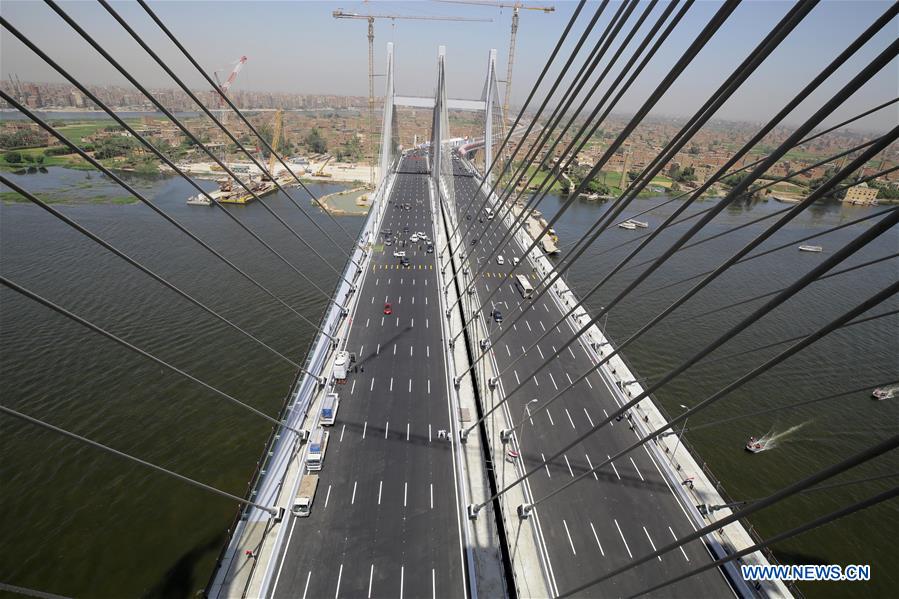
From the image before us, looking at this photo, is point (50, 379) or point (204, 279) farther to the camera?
point (204, 279)

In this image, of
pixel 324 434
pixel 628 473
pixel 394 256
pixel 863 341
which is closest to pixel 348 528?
pixel 324 434

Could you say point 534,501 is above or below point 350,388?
below

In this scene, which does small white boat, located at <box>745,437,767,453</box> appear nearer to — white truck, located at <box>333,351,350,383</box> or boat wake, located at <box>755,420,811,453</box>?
boat wake, located at <box>755,420,811,453</box>

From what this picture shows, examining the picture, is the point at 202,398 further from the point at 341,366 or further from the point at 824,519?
the point at 824,519

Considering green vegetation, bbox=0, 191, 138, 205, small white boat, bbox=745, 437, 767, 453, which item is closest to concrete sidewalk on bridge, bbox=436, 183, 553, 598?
small white boat, bbox=745, 437, 767, 453

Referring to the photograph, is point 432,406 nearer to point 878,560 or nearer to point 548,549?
point 548,549

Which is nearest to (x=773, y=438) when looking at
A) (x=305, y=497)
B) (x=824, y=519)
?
(x=824, y=519)
